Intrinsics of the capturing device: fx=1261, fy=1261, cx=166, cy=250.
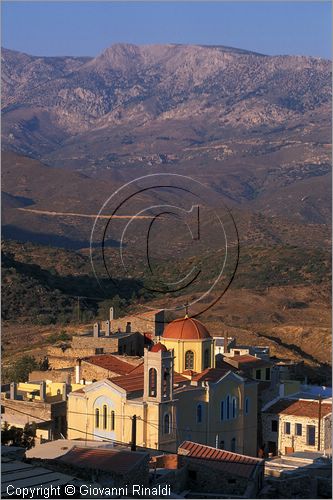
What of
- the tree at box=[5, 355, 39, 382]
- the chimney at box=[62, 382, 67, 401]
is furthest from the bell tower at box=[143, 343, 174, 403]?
the tree at box=[5, 355, 39, 382]

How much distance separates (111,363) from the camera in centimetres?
3441

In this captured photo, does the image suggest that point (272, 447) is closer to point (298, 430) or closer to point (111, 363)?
point (298, 430)

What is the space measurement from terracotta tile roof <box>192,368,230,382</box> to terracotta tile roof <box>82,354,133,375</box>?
2.47 metres

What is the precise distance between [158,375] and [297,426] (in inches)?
245

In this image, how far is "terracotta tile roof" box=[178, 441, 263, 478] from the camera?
24.4 metres

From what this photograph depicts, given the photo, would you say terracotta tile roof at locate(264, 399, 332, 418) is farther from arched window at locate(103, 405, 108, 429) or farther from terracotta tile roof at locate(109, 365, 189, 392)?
arched window at locate(103, 405, 108, 429)

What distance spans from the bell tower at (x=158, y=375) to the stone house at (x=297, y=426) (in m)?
5.19

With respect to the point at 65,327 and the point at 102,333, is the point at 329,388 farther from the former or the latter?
the point at 65,327

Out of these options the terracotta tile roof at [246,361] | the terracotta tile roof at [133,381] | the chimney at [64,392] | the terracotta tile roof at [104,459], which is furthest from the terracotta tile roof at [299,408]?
the terracotta tile roof at [104,459]

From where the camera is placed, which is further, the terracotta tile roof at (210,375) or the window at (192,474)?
the terracotta tile roof at (210,375)

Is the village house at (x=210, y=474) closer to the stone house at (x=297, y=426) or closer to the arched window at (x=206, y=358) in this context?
the arched window at (x=206, y=358)

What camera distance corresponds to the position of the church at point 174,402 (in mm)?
28453

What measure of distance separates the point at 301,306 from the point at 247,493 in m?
45.5

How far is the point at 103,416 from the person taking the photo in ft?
96.4
